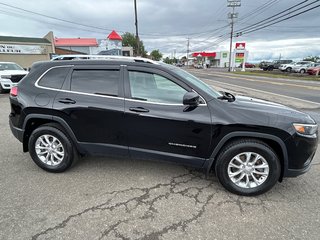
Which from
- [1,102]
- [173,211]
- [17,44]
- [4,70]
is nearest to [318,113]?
[173,211]

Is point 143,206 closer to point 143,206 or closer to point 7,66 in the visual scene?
point 143,206

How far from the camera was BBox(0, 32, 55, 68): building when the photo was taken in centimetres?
2691

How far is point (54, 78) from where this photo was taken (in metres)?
3.33

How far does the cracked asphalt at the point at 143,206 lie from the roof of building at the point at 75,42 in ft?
192

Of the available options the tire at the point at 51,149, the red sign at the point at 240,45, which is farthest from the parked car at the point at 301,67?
the tire at the point at 51,149

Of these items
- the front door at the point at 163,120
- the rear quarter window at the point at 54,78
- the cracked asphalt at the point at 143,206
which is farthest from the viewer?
the rear quarter window at the point at 54,78

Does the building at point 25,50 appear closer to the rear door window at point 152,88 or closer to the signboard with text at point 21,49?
the signboard with text at point 21,49

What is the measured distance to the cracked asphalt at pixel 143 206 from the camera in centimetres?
226

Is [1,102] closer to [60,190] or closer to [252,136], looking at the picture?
[60,190]

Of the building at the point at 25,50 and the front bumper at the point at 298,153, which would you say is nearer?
the front bumper at the point at 298,153

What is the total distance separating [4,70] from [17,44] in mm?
19885

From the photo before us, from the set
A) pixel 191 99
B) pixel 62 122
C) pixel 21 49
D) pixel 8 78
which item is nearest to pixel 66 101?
pixel 62 122

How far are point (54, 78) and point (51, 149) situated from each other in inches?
44.3

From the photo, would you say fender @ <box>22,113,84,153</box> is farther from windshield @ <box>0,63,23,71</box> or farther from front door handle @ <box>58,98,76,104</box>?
windshield @ <box>0,63,23,71</box>
